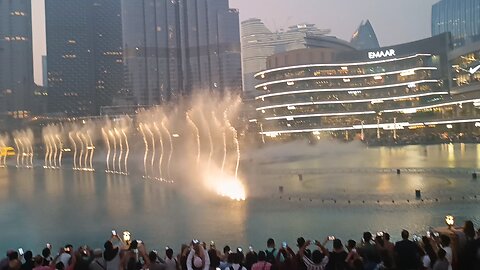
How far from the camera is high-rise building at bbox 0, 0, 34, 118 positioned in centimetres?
15175

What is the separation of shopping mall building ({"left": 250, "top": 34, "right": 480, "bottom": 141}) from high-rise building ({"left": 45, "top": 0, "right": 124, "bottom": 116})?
88147 millimetres

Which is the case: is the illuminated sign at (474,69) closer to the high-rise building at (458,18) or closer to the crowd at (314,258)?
the crowd at (314,258)

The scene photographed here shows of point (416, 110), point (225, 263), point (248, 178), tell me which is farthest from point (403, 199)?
point (416, 110)

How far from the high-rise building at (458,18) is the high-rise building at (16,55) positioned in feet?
413

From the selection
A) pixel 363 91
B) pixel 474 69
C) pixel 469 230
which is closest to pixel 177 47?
pixel 363 91

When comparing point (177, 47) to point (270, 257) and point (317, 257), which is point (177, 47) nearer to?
point (270, 257)

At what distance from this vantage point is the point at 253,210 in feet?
68.8

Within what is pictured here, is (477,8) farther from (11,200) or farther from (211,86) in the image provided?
(11,200)

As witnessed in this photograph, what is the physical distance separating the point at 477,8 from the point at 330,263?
583 feet

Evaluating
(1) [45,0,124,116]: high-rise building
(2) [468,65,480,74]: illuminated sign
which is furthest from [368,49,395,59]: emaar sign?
(1) [45,0,124,116]: high-rise building

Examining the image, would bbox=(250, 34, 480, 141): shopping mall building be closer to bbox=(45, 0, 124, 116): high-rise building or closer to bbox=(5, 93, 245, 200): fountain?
bbox=(5, 93, 245, 200): fountain

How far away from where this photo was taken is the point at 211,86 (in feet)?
415

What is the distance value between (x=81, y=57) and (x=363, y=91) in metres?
112

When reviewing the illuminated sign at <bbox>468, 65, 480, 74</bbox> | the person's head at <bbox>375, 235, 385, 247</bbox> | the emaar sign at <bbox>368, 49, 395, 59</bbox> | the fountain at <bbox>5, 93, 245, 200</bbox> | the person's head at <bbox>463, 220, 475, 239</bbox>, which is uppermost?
the emaar sign at <bbox>368, 49, 395, 59</bbox>
